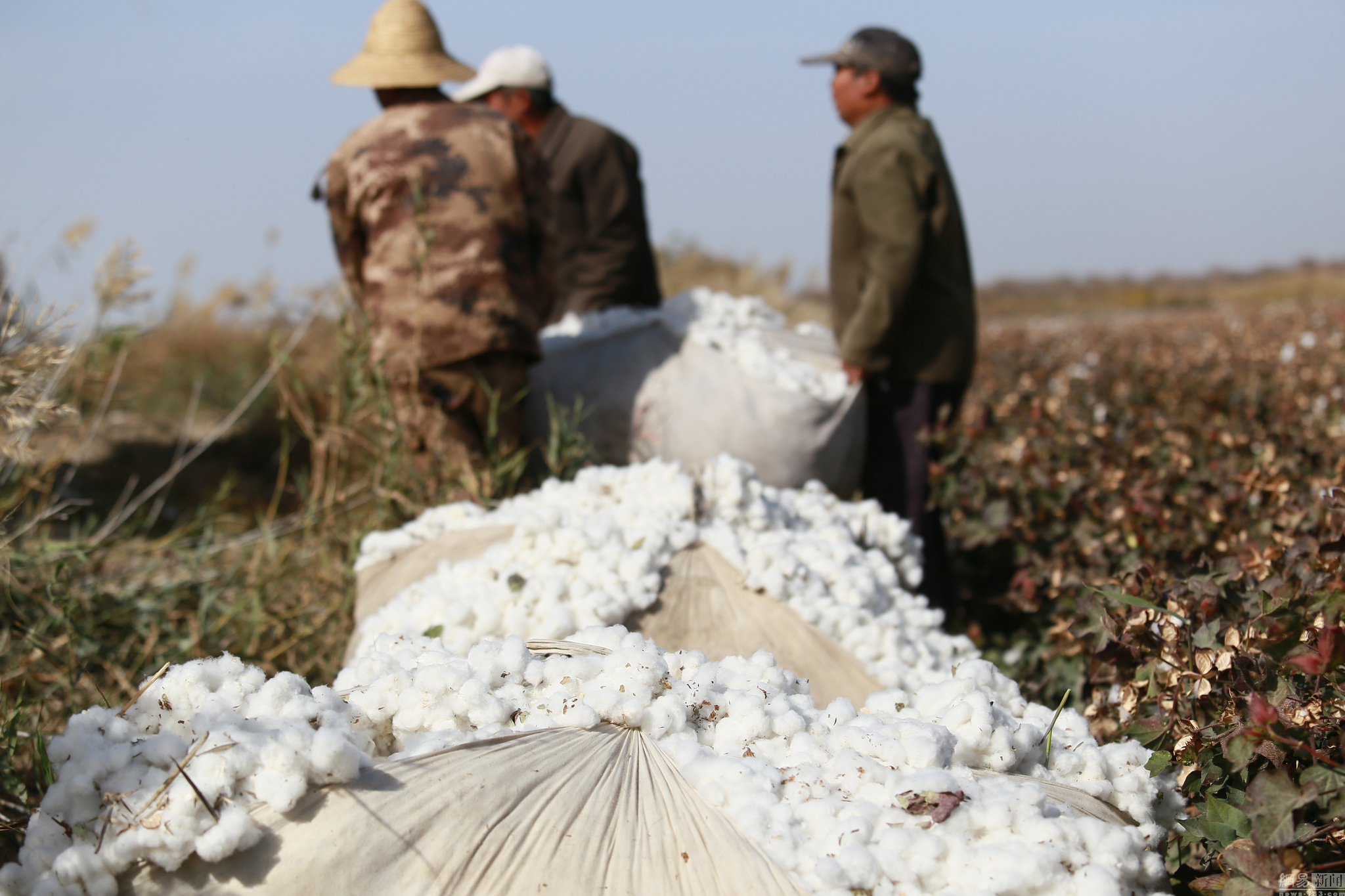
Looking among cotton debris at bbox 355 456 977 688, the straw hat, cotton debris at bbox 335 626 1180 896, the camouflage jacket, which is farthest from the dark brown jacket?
cotton debris at bbox 335 626 1180 896

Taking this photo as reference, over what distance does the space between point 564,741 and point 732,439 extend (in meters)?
1.85

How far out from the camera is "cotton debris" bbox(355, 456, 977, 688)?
6.18 ft

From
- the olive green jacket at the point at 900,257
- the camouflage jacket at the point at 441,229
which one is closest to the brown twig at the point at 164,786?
the camouflage jacket at the point at 441,229

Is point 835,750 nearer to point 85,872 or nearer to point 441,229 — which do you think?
point 85,872

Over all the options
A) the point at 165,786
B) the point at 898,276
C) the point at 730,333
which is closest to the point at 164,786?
the point at 165,786

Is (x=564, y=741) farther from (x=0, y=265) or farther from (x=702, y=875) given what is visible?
(x=0, y=265)

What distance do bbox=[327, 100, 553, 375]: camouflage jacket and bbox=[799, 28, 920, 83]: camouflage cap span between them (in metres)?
1.20

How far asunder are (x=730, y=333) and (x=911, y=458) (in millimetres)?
727

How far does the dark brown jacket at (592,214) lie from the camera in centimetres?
398

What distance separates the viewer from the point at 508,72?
12.6 ft

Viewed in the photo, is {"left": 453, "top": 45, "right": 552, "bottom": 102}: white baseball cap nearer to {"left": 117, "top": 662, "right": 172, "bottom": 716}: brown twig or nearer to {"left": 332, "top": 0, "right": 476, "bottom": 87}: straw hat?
{"left": 332, "top": 0, "right": 476, "bottom": 87}: straw hat

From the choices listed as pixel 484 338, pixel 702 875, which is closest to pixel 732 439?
pixel 484 338

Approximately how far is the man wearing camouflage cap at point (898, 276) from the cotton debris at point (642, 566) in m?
0.92

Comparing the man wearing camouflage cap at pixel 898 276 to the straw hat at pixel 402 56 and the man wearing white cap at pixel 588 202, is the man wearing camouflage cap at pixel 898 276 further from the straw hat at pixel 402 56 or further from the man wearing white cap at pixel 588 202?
the straw hat at pixel 402 56
